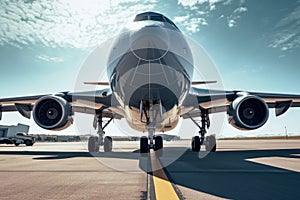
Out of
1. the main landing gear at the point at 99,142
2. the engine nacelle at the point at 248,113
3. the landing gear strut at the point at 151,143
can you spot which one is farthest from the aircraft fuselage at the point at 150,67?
the main landing gear at the point at 99,142

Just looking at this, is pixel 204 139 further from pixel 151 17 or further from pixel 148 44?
pixel 148 44

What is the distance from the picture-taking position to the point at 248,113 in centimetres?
1050

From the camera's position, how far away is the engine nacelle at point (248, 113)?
404 inches

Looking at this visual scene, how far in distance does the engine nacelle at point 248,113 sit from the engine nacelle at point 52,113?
6.79m

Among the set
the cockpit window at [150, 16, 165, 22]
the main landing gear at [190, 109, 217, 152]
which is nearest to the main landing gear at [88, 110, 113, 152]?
the main landing gear at [190, 109, 217, 152]

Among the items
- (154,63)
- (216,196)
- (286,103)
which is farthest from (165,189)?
(286,103)

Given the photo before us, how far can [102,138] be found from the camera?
14.2m

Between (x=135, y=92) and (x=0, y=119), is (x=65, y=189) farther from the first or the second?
(x=0, y=119)

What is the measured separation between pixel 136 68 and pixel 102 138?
7.75 m

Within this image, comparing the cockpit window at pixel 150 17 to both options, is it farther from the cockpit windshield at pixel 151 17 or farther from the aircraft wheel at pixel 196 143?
the aircraft wheel at pixel 196 143

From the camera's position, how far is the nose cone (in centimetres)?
703

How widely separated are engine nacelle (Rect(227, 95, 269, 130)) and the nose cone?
14.9 ft

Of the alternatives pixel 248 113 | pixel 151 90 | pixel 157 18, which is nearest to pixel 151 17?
pixel 157 18

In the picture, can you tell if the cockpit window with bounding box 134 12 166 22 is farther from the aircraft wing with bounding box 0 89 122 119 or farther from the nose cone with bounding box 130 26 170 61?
the aircraft wing with bounding box 0 89 122 119
